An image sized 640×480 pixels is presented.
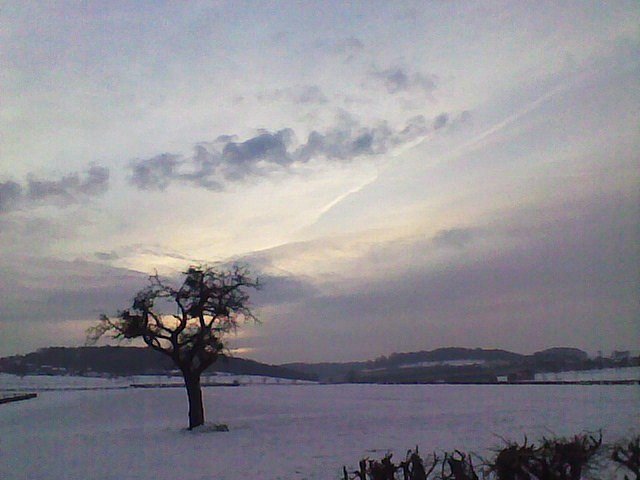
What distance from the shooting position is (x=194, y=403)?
34.1 metres

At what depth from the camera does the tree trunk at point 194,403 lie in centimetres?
3362

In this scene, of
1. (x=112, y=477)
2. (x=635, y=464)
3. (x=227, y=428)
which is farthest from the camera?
(x=227, y=428)

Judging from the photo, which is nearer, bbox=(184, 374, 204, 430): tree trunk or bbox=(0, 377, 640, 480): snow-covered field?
bbox=(0, 377, 640, 480): snow-covered field

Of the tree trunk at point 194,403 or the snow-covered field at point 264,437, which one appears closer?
the snow-covered field at point 264,437

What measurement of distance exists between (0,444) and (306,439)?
13989 millimetres

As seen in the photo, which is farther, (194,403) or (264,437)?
(194,403)

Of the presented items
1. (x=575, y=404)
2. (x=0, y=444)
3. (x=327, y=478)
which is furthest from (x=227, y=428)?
(x=575, y=404)

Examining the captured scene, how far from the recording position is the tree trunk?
33625 mm

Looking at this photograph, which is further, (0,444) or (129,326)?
(129,326)

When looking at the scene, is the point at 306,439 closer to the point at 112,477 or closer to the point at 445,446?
the point at 445,446

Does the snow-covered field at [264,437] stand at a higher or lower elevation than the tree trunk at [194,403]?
lower

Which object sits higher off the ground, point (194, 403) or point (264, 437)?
point (194, 403)

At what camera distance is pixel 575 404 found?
139ft

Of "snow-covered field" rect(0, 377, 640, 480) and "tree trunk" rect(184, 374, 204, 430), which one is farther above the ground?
"tree trunk" rect(184, 374, 204, 430)
